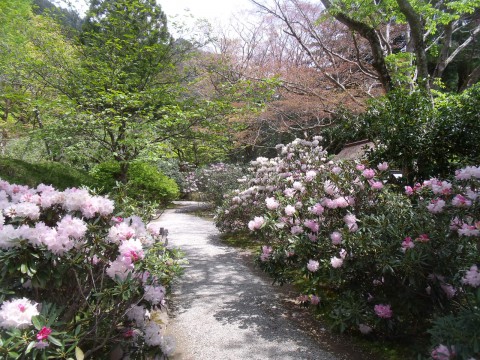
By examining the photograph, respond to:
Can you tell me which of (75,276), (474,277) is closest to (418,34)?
(474,277)

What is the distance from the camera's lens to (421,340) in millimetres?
2738

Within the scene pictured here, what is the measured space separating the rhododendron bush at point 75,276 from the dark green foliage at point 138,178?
5.70 m

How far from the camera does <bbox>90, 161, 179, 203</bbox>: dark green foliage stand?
898cm

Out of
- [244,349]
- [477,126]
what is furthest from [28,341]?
[477,126]

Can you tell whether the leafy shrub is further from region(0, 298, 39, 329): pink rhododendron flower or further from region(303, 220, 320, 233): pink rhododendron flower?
region(0, 298, 39, 329): pink rhododendron flower

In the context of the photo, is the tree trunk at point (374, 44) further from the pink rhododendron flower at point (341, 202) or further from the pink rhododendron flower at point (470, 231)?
the pink rhododendron flower at point (470, 231)

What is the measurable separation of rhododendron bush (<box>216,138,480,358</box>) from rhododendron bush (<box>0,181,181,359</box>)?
1.65 metres

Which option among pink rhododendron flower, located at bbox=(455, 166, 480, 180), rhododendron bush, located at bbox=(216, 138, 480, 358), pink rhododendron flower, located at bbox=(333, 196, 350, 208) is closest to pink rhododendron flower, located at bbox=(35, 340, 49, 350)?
rhododendron bush, located at bbox=(216, 138, 480, 358)

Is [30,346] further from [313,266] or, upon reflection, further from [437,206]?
[437,206]

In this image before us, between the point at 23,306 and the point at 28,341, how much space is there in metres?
0.15

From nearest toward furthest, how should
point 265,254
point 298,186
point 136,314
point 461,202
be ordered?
point 136,314 → point 461,202 → point 265,254 → point 298,186

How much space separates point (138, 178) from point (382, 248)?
866cm

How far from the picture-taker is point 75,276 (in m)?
1.90

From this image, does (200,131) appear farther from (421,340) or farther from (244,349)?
(421,340)
